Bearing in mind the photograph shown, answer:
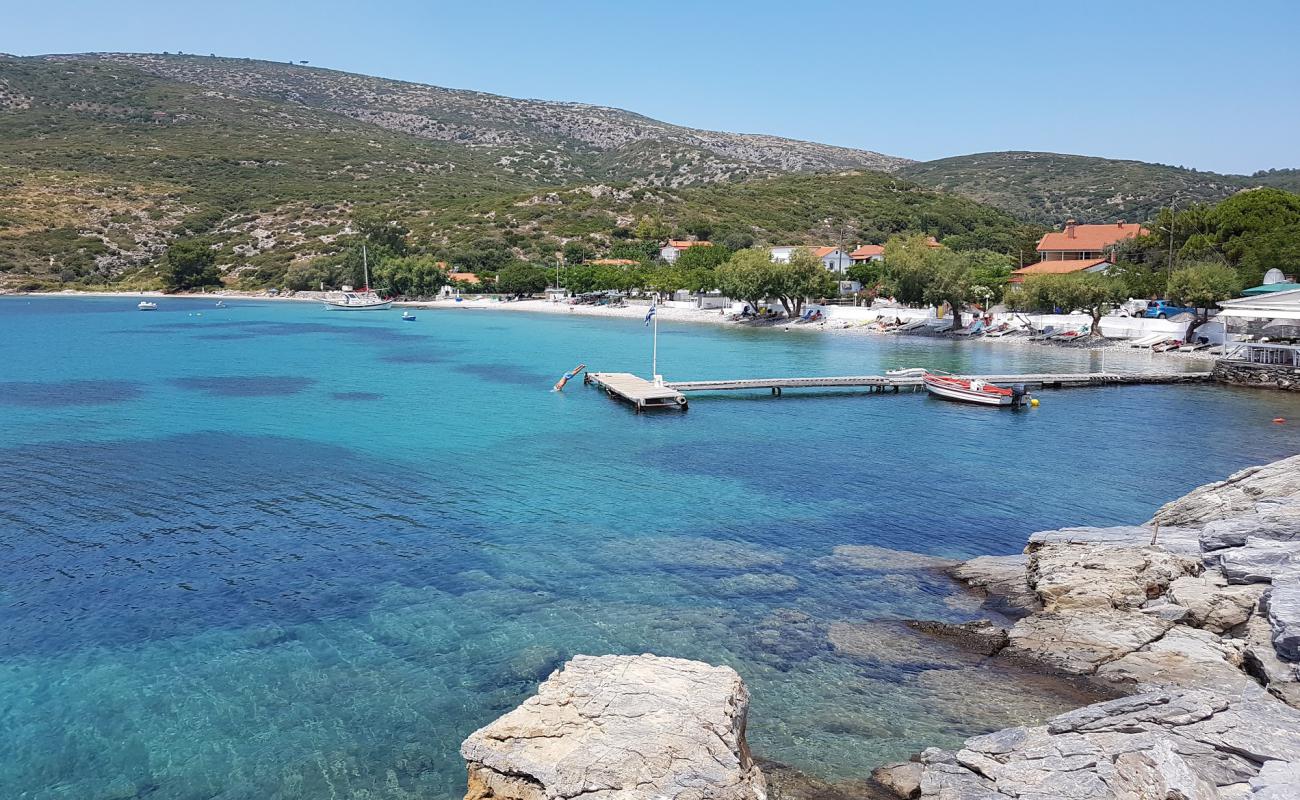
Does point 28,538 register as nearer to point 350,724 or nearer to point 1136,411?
point 350,724

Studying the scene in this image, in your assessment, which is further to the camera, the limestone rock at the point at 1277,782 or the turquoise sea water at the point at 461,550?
the turquoise sea water at the point at 461,550

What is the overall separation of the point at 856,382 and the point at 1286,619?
36742mm

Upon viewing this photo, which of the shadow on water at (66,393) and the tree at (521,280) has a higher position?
the tree at (521,280)

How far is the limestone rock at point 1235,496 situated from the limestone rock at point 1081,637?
7242 mm

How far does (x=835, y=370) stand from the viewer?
5841 cm

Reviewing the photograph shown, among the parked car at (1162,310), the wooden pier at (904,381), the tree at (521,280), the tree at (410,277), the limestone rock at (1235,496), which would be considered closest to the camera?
the limestone rock at (1235,496)

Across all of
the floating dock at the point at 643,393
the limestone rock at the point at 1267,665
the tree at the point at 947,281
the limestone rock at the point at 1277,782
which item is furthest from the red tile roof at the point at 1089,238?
the limestone rock at the point at 1277,782

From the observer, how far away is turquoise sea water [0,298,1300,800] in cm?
1373

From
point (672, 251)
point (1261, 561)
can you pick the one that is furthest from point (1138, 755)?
point (672, 251)

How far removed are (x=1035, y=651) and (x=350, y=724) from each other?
489 inches

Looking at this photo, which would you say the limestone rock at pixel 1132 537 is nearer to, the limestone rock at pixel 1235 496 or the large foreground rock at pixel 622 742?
the limestone rock at pixel 1235 496

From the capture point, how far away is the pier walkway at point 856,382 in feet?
157

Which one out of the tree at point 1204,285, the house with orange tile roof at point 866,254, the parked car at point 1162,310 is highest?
the house with orange tile roof at point 866,254

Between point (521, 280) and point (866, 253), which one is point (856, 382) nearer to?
point (866, 253)
